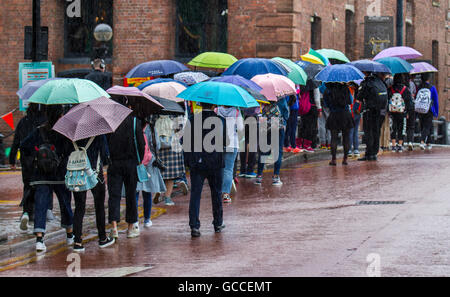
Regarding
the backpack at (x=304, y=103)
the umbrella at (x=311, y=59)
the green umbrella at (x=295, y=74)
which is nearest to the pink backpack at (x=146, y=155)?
the green umbrella at (x=295, y=74)

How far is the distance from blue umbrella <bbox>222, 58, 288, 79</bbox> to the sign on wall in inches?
508

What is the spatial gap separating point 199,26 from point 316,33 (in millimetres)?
4169

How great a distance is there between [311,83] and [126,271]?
500 inches

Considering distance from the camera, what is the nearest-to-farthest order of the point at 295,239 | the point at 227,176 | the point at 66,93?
the point at 66,93, the point at 295,239, the point at 227,176

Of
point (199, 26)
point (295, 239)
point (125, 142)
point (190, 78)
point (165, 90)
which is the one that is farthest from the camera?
point (199, 26)

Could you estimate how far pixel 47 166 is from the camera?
37.6 ft

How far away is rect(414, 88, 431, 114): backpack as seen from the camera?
23.4 metres

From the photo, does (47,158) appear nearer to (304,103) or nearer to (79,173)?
(79,173)

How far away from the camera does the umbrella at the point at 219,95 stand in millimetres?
12336

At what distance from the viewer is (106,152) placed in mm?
11805

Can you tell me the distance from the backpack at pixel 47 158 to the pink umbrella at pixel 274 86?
5.84 meters

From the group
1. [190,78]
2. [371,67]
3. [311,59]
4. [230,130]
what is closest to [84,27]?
[311,59]

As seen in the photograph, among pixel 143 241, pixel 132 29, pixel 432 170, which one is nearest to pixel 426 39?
pixel 132 29
